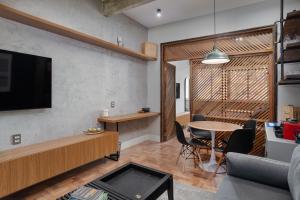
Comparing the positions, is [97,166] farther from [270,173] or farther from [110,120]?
[270,173]

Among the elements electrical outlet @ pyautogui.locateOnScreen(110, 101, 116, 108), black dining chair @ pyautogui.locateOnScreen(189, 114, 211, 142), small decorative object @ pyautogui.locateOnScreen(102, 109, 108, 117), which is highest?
electrical outlet @ pyautogui.locateOnScreen(110, 101, 116, 108)

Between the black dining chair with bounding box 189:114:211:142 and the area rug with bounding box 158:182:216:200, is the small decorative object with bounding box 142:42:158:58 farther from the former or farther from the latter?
the area rug with bounding box 158:182:216:200

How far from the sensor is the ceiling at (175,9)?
378cm

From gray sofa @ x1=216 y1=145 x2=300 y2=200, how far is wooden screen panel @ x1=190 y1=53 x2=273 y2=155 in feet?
7.63

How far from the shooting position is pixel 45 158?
7.89 feet

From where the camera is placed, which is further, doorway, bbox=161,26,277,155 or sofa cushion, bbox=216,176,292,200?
doorway, bbox=161,26,277,155

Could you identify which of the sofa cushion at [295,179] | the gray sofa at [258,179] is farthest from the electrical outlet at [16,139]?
the sofa cushion at [295,179]

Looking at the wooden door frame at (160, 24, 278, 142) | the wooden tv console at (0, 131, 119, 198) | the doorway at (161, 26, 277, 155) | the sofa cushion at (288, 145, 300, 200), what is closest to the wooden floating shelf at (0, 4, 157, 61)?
the wooden door frame at (160, 24, 278, 142)

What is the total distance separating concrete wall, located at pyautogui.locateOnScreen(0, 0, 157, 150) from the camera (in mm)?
2582

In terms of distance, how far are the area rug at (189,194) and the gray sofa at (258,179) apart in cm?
63

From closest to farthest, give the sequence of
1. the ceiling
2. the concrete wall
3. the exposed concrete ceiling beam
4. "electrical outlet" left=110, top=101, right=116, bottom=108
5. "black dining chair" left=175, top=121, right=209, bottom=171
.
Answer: the concrete wall
"black dining chair" left=175, top=121, right=209, bottom=171
the exposed concrete ceiling beam
the ceiling
"electrical outlet" left=110, top=101, right=116, bottom=108

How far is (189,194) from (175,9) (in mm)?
3758

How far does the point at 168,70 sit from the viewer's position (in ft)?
17.6

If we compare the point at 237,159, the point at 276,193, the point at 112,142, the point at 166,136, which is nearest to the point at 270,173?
the point at 276,193
